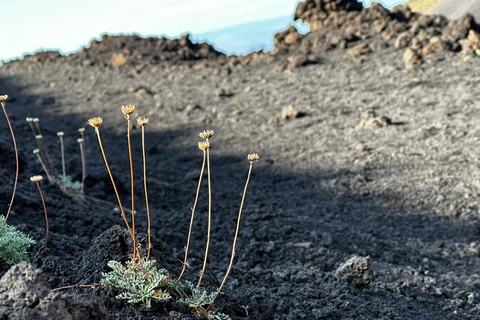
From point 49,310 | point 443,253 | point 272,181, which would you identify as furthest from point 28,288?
point 272,181

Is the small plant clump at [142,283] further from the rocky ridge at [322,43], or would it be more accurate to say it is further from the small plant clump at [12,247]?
the rocky ridge at [322,43]

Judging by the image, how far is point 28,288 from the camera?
1.38 metres

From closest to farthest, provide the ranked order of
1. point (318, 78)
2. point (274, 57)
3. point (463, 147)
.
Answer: point (463, 147)
point (318, 78)
point (274, 57)

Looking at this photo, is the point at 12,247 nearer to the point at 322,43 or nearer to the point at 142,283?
the point at 142,283

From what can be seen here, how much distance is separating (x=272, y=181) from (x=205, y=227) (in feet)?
4.99

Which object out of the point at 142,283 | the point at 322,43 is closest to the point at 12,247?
the point at 142,283

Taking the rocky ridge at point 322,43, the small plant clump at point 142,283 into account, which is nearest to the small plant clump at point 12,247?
the small plant clump at point 142,283

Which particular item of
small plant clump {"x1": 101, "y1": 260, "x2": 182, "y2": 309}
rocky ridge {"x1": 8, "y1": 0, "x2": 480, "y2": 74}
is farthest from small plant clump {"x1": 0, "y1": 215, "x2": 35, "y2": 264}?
rocky ridge {"x1": 8, "y1": 0, "x2": 480, "y2": 74}

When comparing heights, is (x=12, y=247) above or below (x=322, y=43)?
below

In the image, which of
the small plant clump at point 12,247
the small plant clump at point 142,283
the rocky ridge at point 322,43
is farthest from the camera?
the rocky ridge at point 322,43

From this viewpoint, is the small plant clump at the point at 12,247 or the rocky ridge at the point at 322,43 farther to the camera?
the rocky ridge at the point at 322,43

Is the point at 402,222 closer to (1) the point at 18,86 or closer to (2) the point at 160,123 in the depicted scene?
(2) the point at 160,123

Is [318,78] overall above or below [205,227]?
above

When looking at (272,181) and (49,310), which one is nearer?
(49,310)
